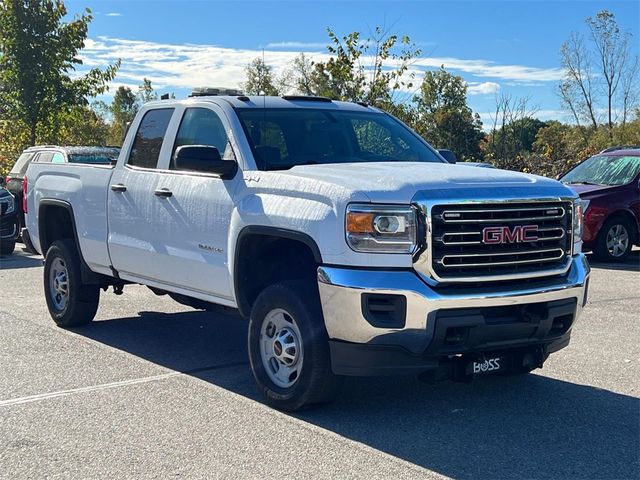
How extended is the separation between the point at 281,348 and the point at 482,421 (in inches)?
53.0

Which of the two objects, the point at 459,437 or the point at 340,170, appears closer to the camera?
the point at 459,437

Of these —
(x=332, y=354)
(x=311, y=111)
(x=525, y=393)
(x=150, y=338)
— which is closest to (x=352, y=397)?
(x=332, y=354)

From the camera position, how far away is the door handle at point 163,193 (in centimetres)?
653

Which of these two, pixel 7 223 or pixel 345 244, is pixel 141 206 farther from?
pixel 7 223

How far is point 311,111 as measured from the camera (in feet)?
21.9

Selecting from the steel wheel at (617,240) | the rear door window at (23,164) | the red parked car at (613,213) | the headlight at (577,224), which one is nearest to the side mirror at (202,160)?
the headlight at (577,224)

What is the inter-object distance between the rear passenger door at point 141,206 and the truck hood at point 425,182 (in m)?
1.58

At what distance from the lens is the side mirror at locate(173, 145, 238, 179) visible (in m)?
5.78

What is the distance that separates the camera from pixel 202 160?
5773mm

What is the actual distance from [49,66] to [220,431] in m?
20.6

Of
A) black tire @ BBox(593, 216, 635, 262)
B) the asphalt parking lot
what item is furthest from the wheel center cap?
black tire @ BBox(593, 216, 635, 262)

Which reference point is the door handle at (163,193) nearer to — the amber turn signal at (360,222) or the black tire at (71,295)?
the black tire at (71,295)

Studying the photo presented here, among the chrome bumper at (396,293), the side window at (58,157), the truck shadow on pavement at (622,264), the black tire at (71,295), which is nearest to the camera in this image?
the chrome bumper at (396,293)

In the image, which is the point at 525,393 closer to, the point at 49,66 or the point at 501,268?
the point at 501,268
